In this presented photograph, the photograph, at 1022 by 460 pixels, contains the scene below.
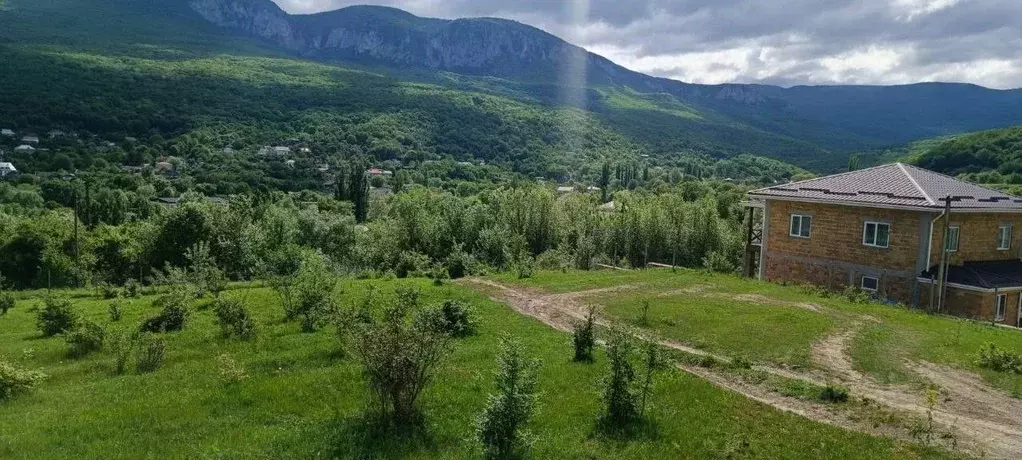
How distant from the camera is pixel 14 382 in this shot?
36.3ft

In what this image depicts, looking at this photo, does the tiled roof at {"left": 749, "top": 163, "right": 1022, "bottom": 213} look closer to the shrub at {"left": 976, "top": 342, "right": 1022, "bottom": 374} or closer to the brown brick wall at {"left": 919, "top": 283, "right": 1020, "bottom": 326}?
the brown brick wall at {"left": 919, "top": 283, "right": 1020, "bottom": 326}

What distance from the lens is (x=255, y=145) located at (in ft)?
374

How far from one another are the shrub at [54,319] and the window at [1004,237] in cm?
3452

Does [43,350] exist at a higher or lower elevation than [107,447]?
lower

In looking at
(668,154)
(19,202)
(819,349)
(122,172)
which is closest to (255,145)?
(122,172)

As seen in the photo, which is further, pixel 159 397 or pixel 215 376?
pixel 215 376

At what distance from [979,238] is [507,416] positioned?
86.7ft

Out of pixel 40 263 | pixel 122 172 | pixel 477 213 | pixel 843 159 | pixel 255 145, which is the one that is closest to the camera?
pixel 40 263

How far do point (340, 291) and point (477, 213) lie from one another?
73.7 feet

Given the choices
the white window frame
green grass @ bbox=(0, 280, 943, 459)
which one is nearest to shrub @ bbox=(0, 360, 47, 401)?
green grass @ bbox=(0, 280, 943, 459)

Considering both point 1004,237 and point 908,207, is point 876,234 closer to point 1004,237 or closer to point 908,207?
point 908,207

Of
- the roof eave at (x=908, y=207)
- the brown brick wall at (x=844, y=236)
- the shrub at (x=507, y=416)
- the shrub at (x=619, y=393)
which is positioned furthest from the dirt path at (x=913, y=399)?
the brown brick wall at (x=844, y=236)

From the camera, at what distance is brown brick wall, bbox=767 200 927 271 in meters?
24.7

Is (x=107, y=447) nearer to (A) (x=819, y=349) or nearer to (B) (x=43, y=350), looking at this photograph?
(B) (x=43, y=350)
